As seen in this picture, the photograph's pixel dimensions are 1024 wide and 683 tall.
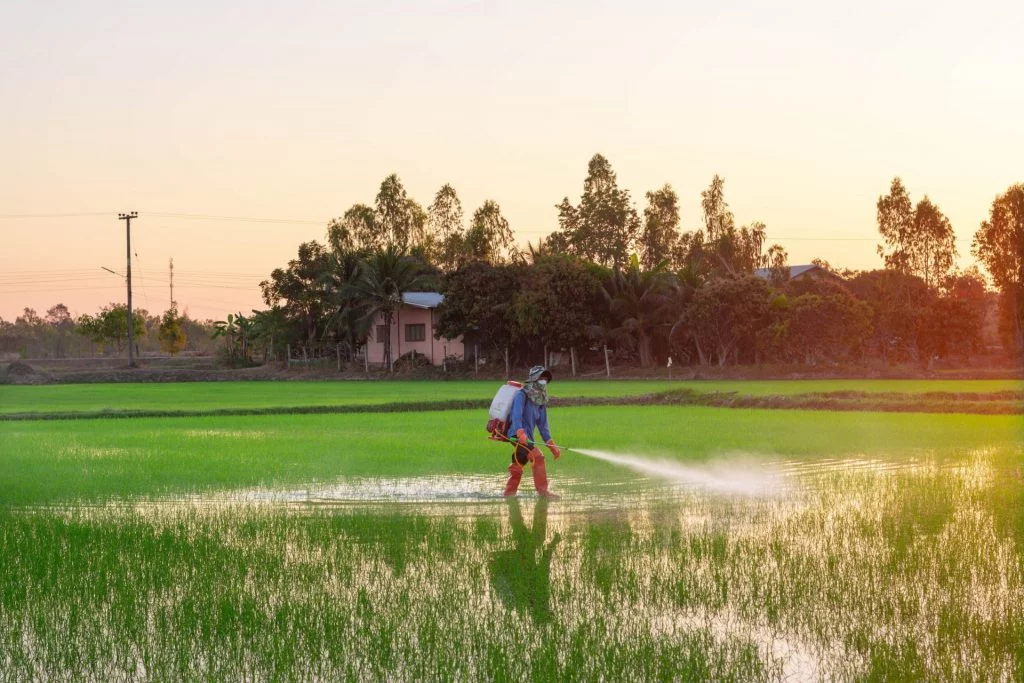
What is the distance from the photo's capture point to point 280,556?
984cm

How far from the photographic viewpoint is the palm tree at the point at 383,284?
2404 inches

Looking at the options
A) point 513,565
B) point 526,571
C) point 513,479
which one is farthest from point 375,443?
point 526,571

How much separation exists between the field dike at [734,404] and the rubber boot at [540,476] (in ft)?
63.0

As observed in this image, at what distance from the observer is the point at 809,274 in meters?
61.3

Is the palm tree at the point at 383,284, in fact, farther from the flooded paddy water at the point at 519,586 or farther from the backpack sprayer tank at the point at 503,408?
the backpack sprayer tank at the point at 503,408

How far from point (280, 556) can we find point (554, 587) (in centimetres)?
263

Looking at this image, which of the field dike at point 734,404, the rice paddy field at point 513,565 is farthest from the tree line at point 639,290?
the rice paddy field at point 513,565

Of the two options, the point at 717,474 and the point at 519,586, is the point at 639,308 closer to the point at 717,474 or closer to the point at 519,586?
the point at 717,474

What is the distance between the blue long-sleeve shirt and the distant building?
47092 mm

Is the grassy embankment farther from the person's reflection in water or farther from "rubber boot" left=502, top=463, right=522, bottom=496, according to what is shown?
the person's reflection in water

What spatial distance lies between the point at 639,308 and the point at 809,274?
11951 millimetres

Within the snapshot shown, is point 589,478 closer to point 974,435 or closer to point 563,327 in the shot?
point 974,435

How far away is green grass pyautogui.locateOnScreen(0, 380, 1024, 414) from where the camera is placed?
37.2 metres

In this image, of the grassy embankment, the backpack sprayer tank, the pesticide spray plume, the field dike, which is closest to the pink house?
the grassy embankment
